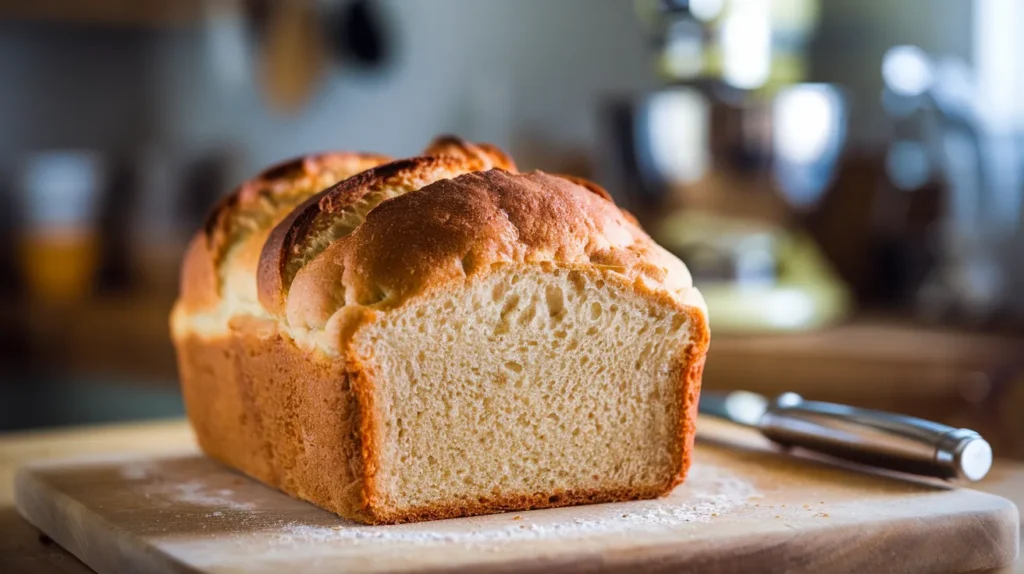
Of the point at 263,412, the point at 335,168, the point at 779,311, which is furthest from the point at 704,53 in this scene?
the point at 263,412

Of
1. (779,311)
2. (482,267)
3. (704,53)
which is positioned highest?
(704,53)

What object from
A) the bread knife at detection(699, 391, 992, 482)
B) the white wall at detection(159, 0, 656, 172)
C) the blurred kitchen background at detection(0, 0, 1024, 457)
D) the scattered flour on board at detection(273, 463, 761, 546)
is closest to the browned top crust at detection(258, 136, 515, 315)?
the scattered flour on board at detection(273, 463, 761, 546)

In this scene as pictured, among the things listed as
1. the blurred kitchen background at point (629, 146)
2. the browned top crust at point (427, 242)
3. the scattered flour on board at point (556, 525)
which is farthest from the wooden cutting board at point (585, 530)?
the blurred kitchen background at point (629, 146)

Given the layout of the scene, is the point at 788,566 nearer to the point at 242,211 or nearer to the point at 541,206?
the point at 541,206

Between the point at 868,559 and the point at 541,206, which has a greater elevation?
the point at 541,206

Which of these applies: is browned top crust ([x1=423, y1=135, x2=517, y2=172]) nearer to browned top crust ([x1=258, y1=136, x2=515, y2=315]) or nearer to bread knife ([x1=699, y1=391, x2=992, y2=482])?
browned top crust ([x1=258, y1=136, x2=515, y2=315])

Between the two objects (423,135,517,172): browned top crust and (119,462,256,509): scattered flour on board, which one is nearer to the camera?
(119,462,256,509): scattered flour on board

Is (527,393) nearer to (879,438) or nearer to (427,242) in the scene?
(427,242)
